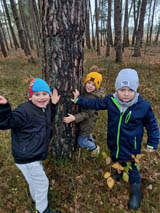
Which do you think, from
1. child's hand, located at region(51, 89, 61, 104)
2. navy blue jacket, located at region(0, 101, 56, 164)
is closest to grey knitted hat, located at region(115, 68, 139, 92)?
child's hand, located at region(51, 89, 61, 104)

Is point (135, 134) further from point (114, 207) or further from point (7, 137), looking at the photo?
point (7, 137)

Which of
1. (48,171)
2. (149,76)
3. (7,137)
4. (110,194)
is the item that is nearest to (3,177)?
(48,171)

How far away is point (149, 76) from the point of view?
7.24 m

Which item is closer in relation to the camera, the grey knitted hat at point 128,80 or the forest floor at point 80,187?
the grey knitted hat at point 128,80

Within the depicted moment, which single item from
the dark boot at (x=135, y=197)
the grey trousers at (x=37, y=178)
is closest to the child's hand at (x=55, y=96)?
the grey trousers at (x=37, y=178)

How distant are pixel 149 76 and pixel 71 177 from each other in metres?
6.42

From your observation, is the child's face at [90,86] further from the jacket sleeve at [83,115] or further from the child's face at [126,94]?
the child's face at [126,94]

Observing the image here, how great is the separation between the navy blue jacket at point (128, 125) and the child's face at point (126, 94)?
0.43 ft

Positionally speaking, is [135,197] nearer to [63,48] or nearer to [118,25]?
[63,48]

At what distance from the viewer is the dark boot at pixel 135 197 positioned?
236cm

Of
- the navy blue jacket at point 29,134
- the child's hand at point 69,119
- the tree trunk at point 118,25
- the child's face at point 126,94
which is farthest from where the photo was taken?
the tree trunk at point 118,25

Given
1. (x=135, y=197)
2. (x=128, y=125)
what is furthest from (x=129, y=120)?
(x=135, y=197)

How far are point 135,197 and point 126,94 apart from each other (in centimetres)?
173

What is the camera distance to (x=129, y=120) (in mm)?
2162
